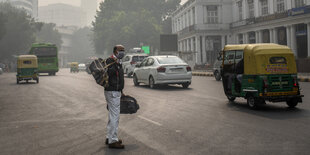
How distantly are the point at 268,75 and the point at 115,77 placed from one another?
204 inches

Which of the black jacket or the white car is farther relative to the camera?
the white car

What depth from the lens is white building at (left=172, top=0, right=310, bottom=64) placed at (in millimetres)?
37125

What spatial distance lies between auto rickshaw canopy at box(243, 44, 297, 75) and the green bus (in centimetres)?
3589

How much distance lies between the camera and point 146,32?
71812 millimetres

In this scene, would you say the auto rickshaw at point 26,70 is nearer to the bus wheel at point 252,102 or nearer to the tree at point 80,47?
the bus wheel at point 252,102

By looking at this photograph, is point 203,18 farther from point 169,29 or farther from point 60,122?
point 60,122

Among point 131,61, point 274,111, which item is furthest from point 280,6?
point 274,111

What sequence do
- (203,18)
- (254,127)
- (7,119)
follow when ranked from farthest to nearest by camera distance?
(203,18) → (7,119) → (254,127)

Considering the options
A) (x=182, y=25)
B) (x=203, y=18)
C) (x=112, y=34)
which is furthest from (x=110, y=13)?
(x=203, y=18)

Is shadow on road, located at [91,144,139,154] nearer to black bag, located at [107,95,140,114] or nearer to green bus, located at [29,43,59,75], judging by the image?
black bag, located at [107,95,140,114]

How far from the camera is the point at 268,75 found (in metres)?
9.78

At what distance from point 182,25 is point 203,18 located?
10811 mm

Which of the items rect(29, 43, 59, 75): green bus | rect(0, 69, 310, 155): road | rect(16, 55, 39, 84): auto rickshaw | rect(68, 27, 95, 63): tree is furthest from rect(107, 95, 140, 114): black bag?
rect(68, 27, 95, 63): tree

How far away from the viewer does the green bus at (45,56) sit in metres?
42.4
